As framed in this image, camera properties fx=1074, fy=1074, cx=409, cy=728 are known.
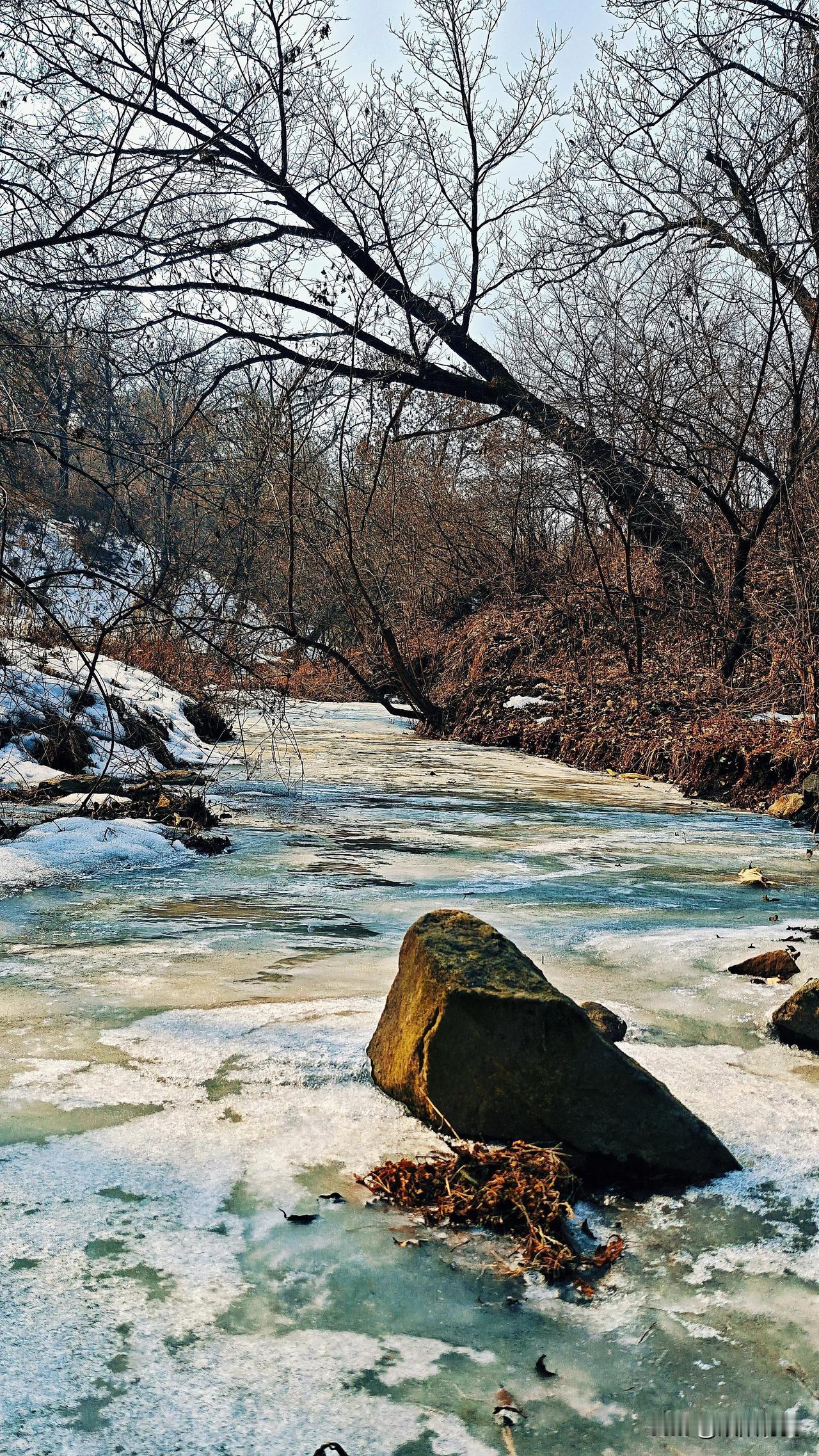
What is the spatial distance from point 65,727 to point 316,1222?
17.8 ft

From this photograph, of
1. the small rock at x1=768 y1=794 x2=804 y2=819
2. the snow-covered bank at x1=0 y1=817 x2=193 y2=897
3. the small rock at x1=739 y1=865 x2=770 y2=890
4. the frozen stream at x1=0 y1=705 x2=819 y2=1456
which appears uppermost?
the small rock at x1=768 y1=794 x2=804 y2=819

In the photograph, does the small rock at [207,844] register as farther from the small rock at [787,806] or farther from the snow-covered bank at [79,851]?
the small rock at [787,806]

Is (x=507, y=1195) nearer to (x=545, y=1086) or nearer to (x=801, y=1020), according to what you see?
(x=545, y=1086)

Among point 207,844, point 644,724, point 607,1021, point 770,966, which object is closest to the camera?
point 607,1021

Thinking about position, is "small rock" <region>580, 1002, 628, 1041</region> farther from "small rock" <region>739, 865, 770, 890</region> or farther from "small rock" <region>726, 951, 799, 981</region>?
"small rock" <region>739, 865, 770, 890</region>

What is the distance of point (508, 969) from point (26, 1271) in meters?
1.40

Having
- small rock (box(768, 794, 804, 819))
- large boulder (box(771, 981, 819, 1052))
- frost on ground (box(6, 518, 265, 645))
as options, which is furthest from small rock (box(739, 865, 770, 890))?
frost on ground (box(6, 518, 265, 645))

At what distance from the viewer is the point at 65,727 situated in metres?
7.41

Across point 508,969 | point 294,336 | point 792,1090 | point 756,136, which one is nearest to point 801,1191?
point 792,1090

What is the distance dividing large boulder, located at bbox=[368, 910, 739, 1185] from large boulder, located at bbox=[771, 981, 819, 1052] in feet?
3.06

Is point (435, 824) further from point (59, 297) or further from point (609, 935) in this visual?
point (59, 297)

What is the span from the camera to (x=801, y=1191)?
2.75 m

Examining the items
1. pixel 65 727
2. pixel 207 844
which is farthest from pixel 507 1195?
pixel 65 727

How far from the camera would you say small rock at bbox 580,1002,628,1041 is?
3499mm
